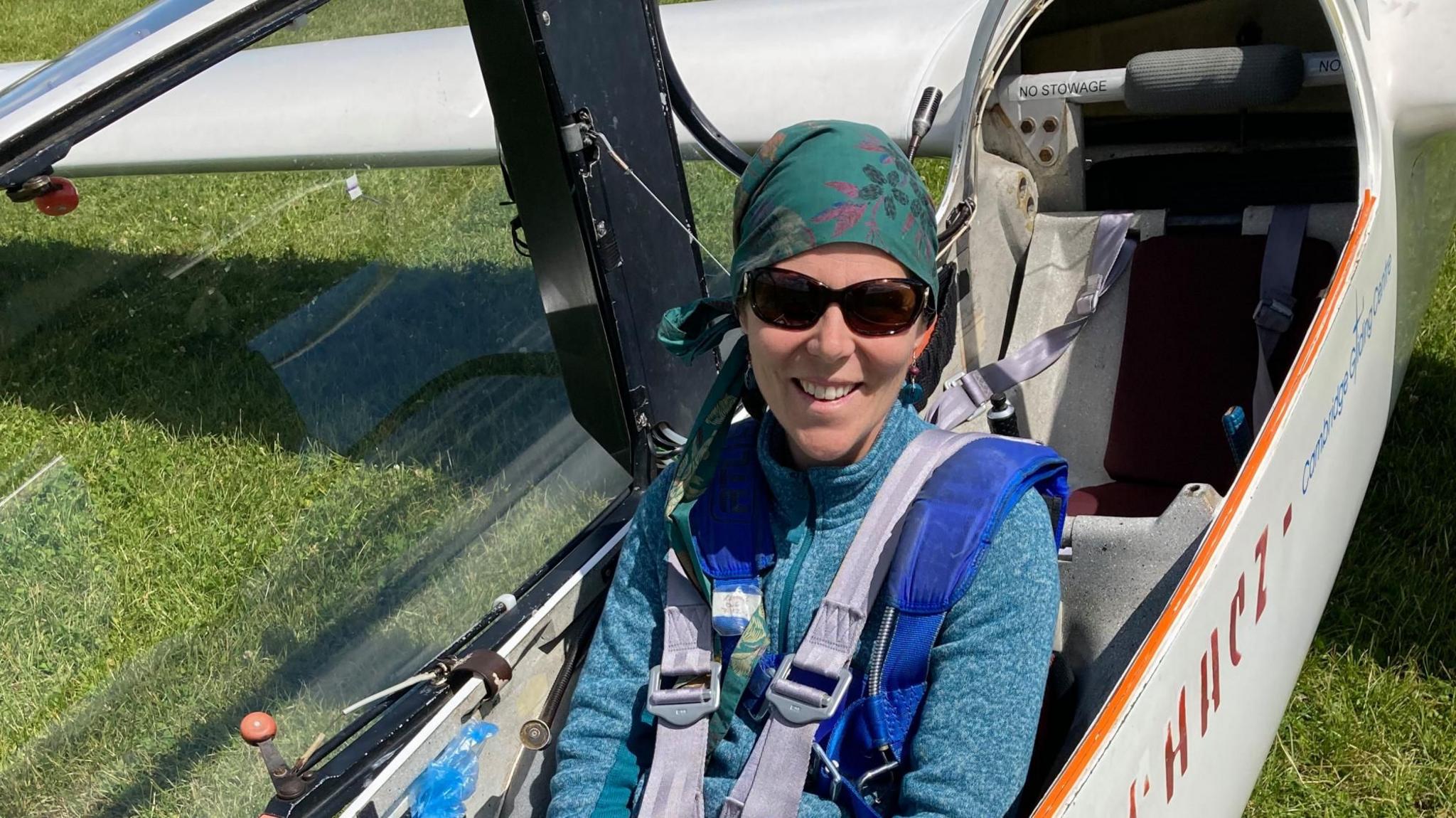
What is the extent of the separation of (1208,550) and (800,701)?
63cm

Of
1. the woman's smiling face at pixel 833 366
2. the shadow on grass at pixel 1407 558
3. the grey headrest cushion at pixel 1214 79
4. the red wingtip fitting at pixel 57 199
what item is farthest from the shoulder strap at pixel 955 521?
the shadow on grass at pixel 1407 558

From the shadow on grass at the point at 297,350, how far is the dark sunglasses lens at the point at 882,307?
1.28 metres

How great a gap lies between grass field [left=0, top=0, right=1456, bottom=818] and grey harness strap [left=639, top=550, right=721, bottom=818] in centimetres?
79

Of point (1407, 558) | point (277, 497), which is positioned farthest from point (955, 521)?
point (1407, 558)

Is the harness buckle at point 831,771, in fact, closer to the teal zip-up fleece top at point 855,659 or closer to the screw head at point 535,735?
the teal zip-up fleece top at point 855,659

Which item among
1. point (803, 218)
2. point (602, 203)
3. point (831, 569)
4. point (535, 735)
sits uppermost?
point (803, 218)

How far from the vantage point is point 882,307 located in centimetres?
170

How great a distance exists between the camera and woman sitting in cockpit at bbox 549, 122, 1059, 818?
1.66 m

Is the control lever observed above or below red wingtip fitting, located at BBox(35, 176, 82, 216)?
below

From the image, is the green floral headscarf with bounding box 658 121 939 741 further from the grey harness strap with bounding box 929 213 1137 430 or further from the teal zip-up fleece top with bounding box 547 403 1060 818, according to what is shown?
the grey harness strap with bounding box 929 213 1137 430

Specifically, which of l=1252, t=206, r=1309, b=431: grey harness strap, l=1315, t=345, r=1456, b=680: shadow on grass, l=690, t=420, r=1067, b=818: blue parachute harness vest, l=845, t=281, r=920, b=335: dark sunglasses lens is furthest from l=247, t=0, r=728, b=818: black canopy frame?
l=1315, t=345, r=1456, b=680: shadow on grass

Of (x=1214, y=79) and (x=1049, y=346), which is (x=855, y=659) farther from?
(x=1214, y=79)

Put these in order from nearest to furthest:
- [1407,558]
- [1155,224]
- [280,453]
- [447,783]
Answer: [447,783] → [280,453] → [1155,224] → [1407,558]

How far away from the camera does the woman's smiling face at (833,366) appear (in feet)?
5.56
